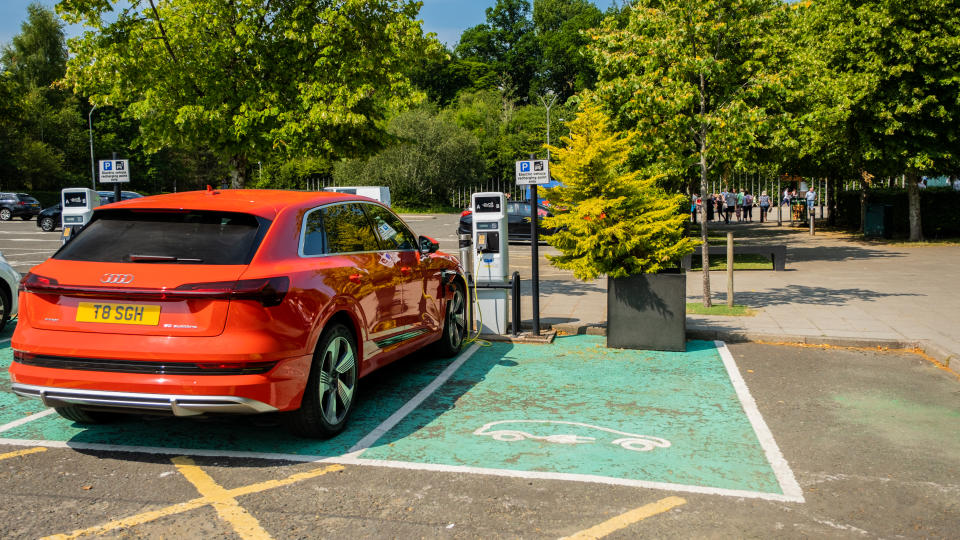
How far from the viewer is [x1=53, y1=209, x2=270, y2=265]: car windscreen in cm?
477

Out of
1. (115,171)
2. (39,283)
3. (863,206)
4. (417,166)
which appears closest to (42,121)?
(417,166)

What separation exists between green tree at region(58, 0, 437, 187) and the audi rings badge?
7.85 meters

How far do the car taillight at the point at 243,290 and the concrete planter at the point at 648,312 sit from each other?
4861 mm

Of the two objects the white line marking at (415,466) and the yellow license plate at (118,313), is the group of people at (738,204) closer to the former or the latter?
the white line marking at (415,466)

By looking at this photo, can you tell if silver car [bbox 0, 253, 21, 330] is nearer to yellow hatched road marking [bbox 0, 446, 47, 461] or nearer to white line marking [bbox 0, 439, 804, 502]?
white line marking [bbox 0, 439, 804, 502]

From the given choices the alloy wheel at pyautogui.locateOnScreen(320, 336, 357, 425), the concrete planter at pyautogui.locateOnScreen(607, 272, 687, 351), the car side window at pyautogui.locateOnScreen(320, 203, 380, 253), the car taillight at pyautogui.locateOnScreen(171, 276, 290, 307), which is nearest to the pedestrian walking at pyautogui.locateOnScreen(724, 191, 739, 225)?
the concrete planter at pyautogui.locateOnScreen(607, 272, 687, 351)

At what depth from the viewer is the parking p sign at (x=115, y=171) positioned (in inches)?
479

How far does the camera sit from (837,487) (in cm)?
443

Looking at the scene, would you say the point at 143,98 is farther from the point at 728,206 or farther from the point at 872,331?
the point at 728,206

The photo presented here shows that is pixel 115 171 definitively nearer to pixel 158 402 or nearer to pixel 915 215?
pixel 158 402

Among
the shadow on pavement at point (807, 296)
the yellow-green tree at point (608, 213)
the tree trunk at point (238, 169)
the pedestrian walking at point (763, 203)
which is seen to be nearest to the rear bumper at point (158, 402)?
the yellow-green tree at point (608, 213)

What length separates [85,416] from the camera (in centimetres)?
554

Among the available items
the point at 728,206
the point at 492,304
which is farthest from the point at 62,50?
the point at 492,304

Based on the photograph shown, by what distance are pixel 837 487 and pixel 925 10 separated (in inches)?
870
